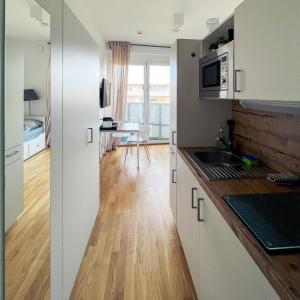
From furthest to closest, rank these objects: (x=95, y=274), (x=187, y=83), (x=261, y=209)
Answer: (x=187, y=83) < (x=95, y=274) < (x=261, y=209)

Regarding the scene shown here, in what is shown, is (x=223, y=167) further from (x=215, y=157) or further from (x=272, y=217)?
(x=272, y=217)

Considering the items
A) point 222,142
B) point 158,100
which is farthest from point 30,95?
point 158,100

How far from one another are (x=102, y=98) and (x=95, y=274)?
3503 millimetres

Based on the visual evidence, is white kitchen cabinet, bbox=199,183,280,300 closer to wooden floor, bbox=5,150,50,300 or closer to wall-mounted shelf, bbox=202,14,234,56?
wooden floor, bbox=5,150,50,300

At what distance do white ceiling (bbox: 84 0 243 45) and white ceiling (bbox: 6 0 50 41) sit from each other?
3.29m

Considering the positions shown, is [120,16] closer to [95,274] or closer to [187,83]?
[187,83]

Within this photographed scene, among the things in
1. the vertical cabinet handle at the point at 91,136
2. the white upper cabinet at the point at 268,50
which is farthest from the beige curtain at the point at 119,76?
the white upper cabinet at the point at 268,50

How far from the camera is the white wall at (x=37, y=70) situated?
107 centimetres

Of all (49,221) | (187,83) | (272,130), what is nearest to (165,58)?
(187,83)

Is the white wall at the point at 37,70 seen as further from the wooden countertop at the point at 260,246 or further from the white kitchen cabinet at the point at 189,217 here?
the white kitchen cabinet at the point at 189,217

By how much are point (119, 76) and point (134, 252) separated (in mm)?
5280

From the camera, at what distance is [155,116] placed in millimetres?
7984

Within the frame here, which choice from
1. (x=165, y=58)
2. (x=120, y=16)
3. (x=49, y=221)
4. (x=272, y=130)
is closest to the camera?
(x=49, y=221)

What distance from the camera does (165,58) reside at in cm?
748
